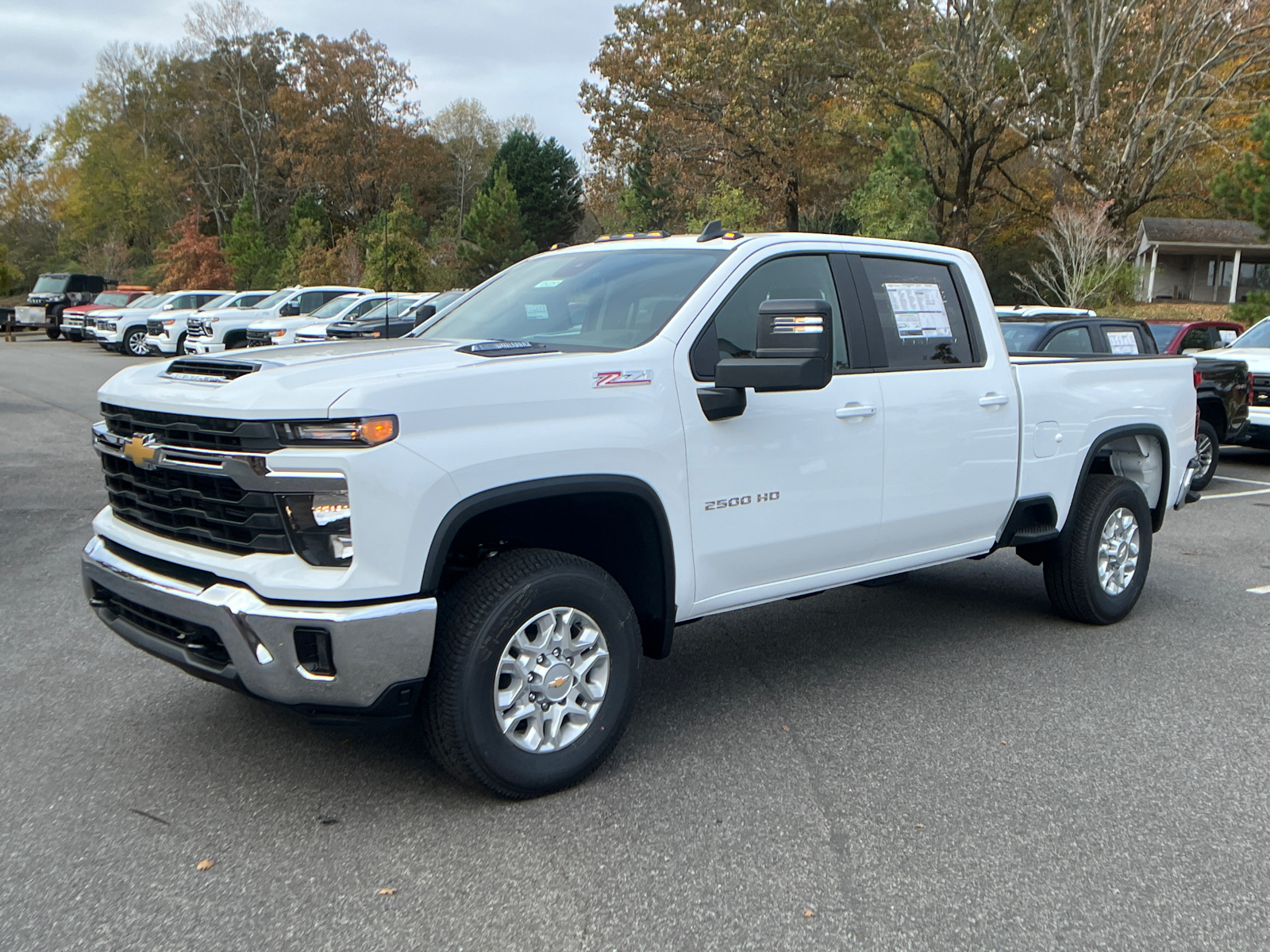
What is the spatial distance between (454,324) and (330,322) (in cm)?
1841

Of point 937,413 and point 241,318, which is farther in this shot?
point 241,318

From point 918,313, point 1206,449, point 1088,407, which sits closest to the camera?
point 918,313

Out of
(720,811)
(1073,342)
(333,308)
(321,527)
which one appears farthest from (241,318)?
(720,811)

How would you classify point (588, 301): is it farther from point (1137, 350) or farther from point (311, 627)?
point (1137, 350)

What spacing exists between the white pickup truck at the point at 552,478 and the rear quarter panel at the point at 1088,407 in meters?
0.08

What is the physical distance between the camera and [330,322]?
891 inches

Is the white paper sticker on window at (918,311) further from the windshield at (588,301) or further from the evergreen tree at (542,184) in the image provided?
the evergreen tree at (542,184)

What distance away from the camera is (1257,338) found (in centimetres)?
1398

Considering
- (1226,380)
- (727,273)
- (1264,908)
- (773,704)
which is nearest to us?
(1264,908)

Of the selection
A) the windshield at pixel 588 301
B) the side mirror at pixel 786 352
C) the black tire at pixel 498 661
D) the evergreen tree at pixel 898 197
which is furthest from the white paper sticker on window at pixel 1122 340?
the evergreen tree at pixel 898 197

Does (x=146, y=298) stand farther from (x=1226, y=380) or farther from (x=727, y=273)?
(x=727, y=273)

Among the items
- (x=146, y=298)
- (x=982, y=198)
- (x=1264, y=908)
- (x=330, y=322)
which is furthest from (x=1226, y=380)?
(x=982, y=198)

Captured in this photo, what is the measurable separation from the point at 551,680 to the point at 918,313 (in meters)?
2.56

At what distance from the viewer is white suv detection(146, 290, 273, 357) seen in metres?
28.9
